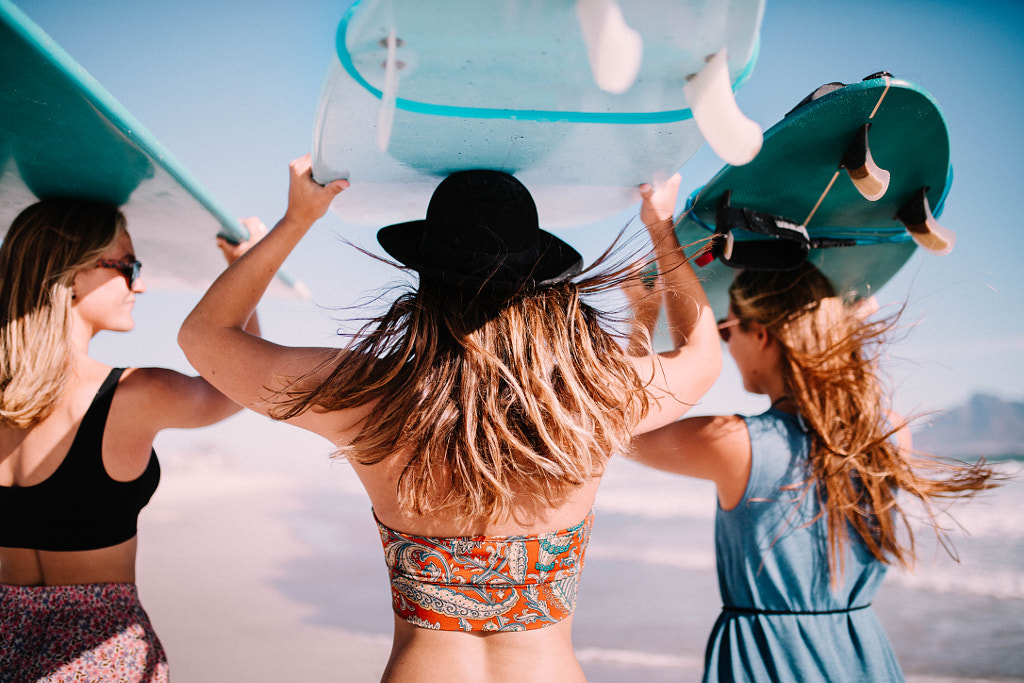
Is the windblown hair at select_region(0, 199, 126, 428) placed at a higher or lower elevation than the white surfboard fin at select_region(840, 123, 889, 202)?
lower

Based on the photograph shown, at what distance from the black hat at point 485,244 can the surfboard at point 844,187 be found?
1.66 ft

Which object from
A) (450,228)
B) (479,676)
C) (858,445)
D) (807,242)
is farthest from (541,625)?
(807,242)

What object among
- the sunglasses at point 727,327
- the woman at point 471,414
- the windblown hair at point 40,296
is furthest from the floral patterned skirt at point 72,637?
the sunglasses at point 727,327

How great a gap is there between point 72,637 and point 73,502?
37cm

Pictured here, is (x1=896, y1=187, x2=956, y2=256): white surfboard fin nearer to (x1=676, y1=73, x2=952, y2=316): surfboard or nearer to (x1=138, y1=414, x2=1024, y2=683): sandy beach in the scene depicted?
(x1=676, y1=73, x2=952, y2=316): surfboard

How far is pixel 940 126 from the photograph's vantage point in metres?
1.56

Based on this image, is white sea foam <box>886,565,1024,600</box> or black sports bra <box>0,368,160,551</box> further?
white sea foam <box>886,565,1024,600</box>

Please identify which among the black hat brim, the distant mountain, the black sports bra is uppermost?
the distant mountain

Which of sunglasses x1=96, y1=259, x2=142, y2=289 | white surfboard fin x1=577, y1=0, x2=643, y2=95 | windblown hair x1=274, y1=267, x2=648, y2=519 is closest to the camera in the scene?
white surfboard fin x1=577, y1=0, x2=643, y2=95

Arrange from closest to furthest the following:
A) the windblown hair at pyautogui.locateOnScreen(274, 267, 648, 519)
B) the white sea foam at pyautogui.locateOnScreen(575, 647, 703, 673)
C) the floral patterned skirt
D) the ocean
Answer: the windblown hair at pyautogui.locateOnScreen(274, 267, 648, 519)
the floral patterned skirt
the white sea foam at pyautogui.locateOnScreen(575, 647, 703, 673)
the ocean

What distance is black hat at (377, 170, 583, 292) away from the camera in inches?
49.7

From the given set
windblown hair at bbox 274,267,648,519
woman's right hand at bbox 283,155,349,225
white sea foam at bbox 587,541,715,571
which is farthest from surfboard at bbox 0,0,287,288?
white sea foam at bbox 587,541,715,571

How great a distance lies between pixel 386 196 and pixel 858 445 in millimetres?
1631

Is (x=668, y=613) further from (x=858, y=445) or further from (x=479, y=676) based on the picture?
(x=479, y=676)
